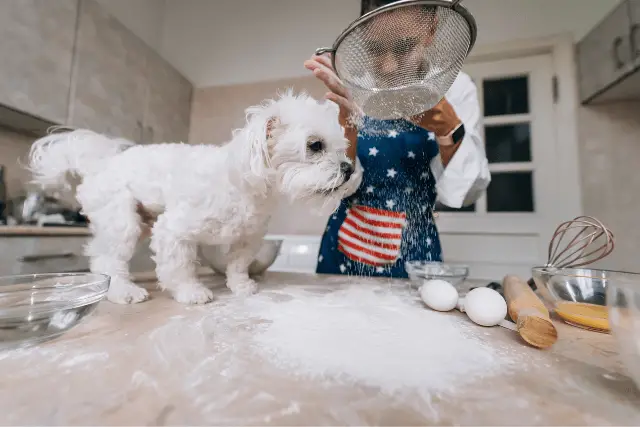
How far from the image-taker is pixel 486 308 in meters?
0.48

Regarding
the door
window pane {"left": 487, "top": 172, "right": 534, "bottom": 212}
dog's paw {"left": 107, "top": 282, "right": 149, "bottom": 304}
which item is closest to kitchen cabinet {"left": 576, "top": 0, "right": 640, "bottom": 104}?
the door

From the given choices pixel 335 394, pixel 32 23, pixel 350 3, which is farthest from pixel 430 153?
pixel 32 23

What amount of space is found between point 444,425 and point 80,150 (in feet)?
3.32

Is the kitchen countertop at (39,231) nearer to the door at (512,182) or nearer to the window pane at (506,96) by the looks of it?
the door at (512,182)

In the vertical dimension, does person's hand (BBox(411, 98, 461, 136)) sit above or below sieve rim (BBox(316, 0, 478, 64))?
below

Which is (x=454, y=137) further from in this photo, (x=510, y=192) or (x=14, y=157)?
(x=14, y=157)

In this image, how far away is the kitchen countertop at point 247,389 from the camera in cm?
24

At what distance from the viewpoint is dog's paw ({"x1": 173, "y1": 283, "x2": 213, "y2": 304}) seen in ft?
1.98

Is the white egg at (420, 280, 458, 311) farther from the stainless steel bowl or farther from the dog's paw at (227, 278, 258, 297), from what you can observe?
the stainless steel bowl

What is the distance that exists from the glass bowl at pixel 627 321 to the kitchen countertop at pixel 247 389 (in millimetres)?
33

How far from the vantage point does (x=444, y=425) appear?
23 cm

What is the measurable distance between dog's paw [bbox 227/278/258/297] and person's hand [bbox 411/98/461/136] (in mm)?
594

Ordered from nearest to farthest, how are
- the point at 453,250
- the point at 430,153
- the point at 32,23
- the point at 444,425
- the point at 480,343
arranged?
the point at 444,425, the point at 480,343, the point at 430,153, the point at 32,23, the point at 453,250

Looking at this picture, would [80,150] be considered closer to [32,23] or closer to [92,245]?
[92,245]
